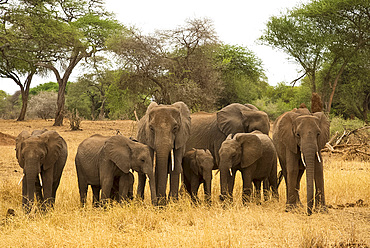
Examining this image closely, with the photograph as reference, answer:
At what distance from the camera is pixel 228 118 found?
9203 millimetres

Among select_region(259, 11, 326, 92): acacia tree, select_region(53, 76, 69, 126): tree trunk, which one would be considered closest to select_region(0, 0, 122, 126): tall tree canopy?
select_region(53, 76, 69, 126): tree trunk

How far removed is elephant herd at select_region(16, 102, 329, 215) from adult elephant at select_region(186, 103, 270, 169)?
17.7 inches

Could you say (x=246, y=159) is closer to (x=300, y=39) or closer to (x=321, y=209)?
(x=321, y=209)

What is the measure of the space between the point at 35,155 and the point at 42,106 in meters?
38.7

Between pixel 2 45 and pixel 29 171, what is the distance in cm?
1711

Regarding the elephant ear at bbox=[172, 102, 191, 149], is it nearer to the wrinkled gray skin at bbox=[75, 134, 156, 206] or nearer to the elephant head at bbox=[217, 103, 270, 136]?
the wrinkled gray skin at bbox=[75, 134, 156, 206]

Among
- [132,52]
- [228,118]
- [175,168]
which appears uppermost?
[132,52]

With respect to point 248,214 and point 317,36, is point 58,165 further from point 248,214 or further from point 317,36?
point 317,36

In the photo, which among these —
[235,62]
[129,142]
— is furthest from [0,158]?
[235,62]

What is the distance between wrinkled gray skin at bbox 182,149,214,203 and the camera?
802 cm

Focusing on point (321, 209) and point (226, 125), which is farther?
point (226, 125)

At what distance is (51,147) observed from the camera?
771 cm

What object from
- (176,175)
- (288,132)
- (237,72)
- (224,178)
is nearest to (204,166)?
(224,178)

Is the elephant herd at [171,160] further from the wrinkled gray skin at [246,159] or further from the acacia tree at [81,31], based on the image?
the acacia tree at [81,31]
